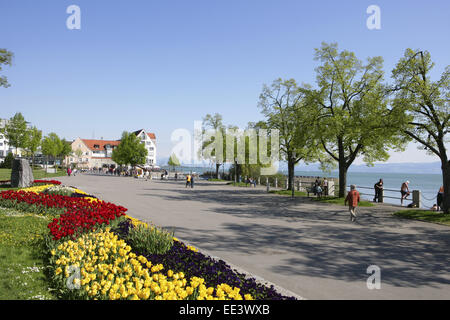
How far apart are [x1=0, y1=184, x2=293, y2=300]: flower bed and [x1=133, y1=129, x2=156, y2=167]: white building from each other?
105m

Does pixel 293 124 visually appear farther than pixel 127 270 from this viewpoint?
Yes

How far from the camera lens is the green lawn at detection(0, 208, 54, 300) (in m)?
5.39

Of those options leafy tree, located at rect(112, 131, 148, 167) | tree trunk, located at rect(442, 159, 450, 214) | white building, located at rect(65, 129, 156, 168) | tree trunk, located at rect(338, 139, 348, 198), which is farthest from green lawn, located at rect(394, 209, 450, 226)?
white building, located at rect(65, 129, 156, 168)

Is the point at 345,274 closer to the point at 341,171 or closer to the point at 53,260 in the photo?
the point at 53,260

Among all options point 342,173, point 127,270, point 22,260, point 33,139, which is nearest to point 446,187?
point 342,173

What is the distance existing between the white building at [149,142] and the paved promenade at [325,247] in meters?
A: 98.8

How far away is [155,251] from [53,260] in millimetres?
2046

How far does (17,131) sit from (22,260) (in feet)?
195

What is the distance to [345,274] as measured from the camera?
7.31 m

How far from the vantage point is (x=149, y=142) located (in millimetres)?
114500

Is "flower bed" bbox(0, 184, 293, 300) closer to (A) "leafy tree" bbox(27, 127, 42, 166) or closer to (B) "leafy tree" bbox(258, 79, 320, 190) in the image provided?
(B) "leafy tree" bbox(258, 79, 320, 190)

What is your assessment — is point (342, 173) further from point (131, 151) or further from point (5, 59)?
point (131, 151)

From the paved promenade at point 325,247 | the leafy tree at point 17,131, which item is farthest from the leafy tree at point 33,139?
the paved promenade at point 325,247

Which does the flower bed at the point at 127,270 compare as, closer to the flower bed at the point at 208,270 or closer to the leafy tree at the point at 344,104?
the flower bed at the point at 208,270
